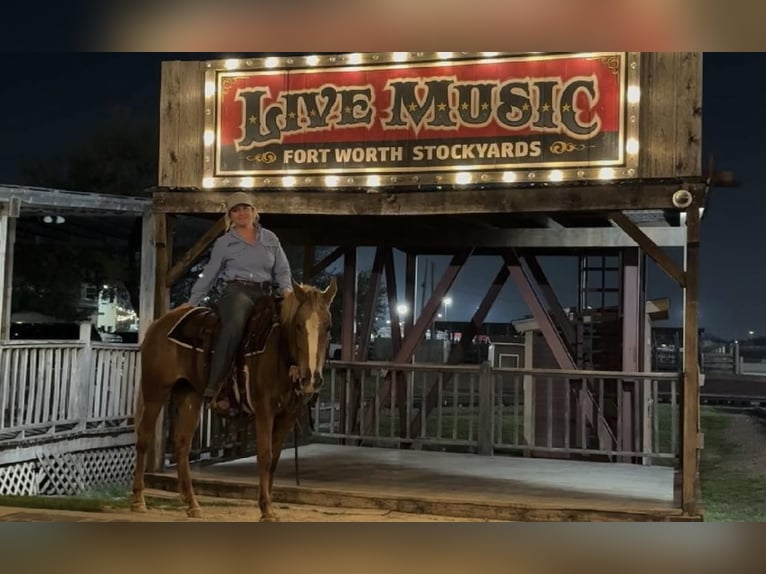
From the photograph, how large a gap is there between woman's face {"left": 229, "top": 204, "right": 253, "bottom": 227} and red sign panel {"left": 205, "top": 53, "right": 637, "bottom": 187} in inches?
51.0

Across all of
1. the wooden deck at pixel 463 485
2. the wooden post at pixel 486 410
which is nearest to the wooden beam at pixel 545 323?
the wooden post at pixel 486 410

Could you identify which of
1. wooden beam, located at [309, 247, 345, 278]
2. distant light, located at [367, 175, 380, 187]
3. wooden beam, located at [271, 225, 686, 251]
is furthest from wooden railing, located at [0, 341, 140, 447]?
distant light, located at [367, 175, 380, 187]

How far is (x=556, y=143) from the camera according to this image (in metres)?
6.83

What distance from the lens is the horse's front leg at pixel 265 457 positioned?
602 cm

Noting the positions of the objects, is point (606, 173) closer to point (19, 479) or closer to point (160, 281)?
point (160, 281)

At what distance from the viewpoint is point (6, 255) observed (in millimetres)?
9938

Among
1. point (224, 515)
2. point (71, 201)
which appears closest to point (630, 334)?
point (224, 515)

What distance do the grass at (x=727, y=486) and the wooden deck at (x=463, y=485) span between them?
75 centimetres

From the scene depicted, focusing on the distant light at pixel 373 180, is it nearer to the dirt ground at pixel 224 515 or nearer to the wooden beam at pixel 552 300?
the dirt ground at pixel 224 515

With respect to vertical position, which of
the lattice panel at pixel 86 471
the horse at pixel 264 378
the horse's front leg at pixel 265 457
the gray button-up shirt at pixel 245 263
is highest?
the gray button-up shirt at pixel 245 263

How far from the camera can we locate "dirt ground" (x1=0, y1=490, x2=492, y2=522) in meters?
6.23

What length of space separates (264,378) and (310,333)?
714 millimetres

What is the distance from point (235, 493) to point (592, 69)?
4492 mm

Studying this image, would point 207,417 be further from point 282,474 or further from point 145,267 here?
point 145,267
